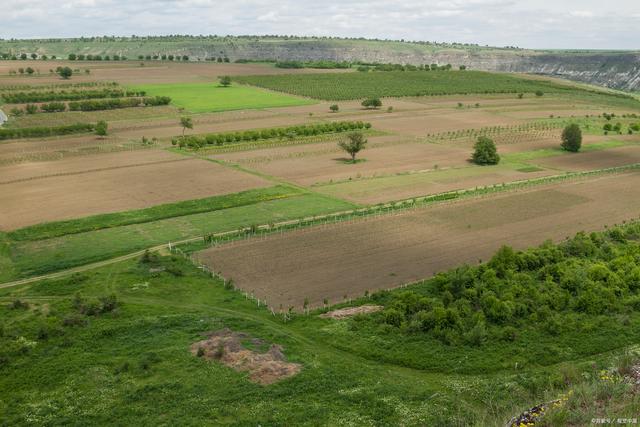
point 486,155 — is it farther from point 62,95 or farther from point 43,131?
point 62,95

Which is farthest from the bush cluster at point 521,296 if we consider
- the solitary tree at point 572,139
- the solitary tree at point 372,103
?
the solitary tree at point 372,103

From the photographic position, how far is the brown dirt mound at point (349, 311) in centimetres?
4228

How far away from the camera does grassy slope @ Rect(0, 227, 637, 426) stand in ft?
104

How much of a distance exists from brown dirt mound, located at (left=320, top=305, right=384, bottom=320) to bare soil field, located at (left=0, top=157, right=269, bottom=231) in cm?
3303

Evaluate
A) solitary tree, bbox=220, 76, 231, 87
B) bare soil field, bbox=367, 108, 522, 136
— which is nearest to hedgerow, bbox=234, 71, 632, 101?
solitary tree, bbox=220, 76, 231, 87

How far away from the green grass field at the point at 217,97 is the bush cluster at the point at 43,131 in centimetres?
3001

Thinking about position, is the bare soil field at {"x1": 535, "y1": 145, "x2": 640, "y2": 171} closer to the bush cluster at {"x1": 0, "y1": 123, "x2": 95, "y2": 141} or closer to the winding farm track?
the winding farm track

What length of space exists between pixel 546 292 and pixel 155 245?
33338 mm

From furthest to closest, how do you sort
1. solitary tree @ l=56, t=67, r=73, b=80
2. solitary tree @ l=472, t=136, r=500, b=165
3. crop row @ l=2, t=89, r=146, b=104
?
solitary tree @ l=56, t=67, r=73, b=80, crop row @ l=2, t=89, r=146, b=104, solitary tree @ l=472, t=136, r=500, b=165

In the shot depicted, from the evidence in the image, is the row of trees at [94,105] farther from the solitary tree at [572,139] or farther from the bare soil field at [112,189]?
the solitary tree at [572,139]

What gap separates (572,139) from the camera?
10206 centimetres

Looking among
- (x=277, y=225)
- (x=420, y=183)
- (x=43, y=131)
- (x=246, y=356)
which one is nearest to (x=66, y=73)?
(x=43, y=131)

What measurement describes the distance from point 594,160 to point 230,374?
80.9 m

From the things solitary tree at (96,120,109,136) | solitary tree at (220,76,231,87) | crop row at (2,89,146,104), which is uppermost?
solitary tree at (220,76,231,87)
